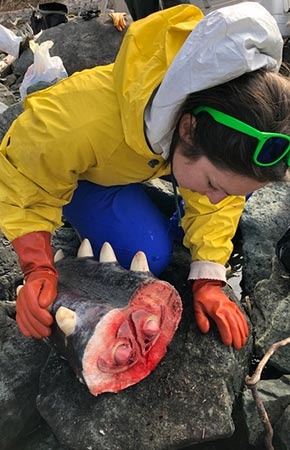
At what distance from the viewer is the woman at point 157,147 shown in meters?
1.73

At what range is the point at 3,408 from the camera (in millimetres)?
2246

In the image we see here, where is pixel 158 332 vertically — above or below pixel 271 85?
below

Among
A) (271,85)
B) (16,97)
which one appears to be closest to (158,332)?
(271,85)

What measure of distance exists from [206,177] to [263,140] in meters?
0.30

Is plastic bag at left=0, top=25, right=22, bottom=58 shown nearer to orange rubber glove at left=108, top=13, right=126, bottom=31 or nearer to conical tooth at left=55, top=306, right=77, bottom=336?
orange rubber glove at left=108, top=13, right=126, bottom=31

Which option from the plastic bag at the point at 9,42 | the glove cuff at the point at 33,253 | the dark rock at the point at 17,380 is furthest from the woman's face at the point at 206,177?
the plastic bag at the point at 9,42

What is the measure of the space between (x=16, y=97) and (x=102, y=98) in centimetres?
368

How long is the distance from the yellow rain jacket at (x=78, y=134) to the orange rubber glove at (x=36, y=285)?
0.06 metres

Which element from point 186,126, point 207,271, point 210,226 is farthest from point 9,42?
point 186,126

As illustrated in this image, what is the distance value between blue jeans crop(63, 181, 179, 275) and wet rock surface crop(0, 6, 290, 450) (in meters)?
0.27

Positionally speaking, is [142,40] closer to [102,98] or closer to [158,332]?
[102,98]

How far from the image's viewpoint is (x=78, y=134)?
7.38ft

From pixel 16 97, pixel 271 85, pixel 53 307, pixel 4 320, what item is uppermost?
pixel 271 85

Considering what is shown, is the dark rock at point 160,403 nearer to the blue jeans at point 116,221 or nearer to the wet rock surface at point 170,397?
the wet rock surface at point 170,397
